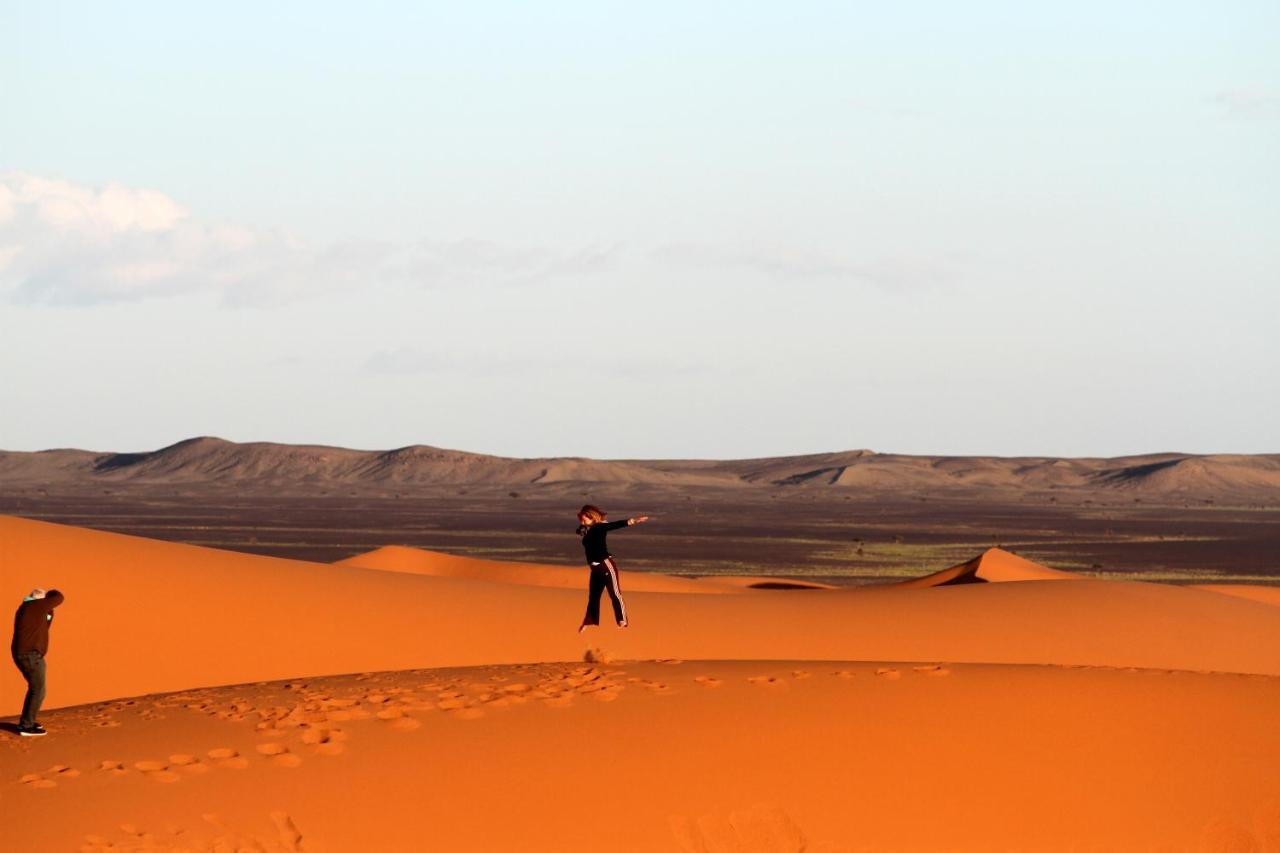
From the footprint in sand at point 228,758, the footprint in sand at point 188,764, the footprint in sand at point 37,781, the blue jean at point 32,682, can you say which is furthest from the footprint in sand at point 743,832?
the blue jean at point 32,682

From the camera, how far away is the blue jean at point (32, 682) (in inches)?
519

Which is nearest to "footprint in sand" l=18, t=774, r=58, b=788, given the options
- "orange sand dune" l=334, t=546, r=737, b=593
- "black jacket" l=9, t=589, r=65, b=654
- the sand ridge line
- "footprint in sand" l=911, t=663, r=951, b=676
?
the sand ridge line

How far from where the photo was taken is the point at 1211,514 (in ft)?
374

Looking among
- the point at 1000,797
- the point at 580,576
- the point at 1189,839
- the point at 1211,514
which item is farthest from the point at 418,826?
the point at 1211,514

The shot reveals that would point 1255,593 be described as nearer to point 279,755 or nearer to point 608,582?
point 608,582

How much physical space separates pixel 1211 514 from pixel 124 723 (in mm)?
109476

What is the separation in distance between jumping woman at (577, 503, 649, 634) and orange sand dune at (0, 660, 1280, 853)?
6.07ft

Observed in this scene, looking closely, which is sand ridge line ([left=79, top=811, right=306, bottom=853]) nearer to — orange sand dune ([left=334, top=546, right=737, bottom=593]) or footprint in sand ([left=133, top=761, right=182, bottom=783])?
footprint in sand ([left=133, top=761, right=182, bottom=783])

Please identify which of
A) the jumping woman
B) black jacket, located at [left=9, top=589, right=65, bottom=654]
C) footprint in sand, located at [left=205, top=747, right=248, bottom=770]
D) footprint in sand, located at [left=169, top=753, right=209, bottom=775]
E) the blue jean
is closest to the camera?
footprint in sand, located at [left=169, top=753, right=209, bottom=775]

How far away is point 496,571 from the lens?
1453 inches

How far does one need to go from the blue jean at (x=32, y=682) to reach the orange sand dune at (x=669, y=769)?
0.76ft

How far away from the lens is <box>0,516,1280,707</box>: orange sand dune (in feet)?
67.9

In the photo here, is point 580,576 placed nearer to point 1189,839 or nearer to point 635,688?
point 635,688

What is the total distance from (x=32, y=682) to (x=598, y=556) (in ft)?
17.8
